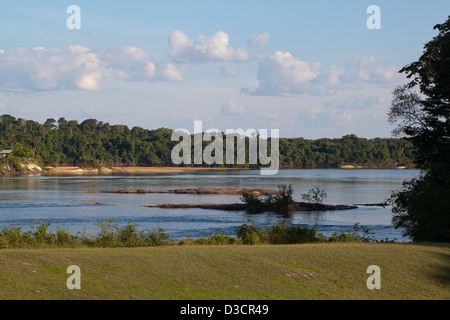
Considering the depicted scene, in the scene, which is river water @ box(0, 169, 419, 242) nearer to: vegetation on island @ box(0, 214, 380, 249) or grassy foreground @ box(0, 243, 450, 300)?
vegetation on island @ box(0, 214, 380, 249)

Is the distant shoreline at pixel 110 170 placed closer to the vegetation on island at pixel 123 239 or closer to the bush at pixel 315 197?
the bush at pixel 315 197

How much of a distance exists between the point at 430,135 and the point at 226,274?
585 inches

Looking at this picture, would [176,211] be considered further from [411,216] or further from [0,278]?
[0,278]

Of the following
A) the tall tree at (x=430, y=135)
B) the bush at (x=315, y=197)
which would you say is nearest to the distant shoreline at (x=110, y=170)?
the bush at (x=315, y=197)

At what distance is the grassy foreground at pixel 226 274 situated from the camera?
12281mm

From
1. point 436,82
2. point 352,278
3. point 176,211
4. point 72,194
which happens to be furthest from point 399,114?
point 72,194

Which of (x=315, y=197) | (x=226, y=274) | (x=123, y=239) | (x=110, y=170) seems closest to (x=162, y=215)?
(x=315, y=197)

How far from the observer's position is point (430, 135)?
24.5 meters

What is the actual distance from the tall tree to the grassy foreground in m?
4.78

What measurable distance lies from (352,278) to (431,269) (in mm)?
2674

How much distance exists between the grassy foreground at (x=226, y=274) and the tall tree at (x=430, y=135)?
478 centimetres

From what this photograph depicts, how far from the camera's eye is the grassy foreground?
12281 mm

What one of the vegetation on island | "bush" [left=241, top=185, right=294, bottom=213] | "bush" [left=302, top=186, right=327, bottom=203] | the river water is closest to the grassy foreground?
the vegetation on island

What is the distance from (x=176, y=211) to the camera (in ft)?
178
